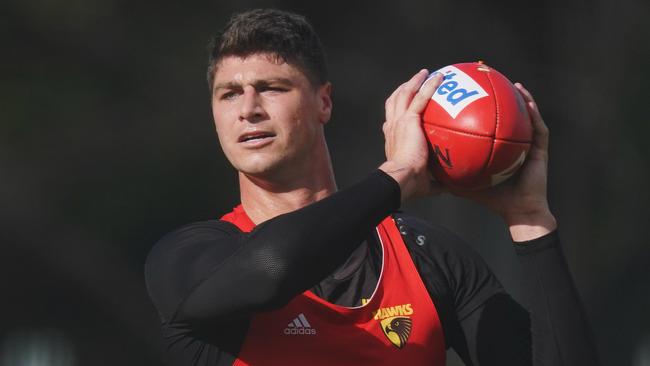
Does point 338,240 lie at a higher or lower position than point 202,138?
higher

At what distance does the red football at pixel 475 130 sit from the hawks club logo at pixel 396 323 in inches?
17.4

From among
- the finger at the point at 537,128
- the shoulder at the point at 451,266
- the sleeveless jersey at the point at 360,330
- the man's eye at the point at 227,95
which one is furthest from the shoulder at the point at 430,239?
the man's eye at the point at 227,95

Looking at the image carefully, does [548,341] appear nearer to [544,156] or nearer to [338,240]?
[544,156]

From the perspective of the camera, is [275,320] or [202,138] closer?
[275,320]

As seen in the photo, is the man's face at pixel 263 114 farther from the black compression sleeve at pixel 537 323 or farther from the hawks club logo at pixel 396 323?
the black compression sleeve at pixel 537 323

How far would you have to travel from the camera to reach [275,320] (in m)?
3.38

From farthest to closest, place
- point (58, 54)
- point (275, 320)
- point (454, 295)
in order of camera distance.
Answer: point (58, 54), point (454, 295), point (275, 320)

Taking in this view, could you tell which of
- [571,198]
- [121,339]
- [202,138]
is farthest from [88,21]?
[571,198]

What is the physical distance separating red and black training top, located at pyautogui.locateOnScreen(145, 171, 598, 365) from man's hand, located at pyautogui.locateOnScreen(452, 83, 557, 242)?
2.0 inches

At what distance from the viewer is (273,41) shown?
3.66 m

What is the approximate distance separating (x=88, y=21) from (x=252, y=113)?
17.7 ft

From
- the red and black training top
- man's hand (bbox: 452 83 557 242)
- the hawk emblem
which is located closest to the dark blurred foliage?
the red and black training top

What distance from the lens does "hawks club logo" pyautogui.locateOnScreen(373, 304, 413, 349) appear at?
3477 mm

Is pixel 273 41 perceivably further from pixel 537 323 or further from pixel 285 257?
pixel 537 323
